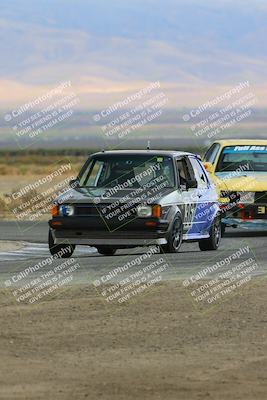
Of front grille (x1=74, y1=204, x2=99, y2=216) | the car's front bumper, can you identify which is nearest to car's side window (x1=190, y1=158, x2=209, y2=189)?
the car's front bumper

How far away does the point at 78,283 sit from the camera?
16328mm

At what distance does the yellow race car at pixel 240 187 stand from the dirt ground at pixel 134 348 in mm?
10111

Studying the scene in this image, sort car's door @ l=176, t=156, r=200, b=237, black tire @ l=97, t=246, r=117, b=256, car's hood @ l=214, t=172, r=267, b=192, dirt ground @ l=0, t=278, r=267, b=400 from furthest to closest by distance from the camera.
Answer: car's hood @ l=214, t=172, r=267, b=192 → black tire @ l=97, t=246, r=117, b=256 → car's door @ l=176, t=156, r=200, b=237 → dirt ground @ l=0, t=278, r=267, b=400

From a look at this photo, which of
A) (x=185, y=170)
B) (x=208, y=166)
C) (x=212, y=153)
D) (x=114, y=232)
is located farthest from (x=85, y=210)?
(x=212, y=153)

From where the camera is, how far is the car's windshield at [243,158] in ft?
88.1

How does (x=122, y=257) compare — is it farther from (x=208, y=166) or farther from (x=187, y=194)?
(x=208, y=166)

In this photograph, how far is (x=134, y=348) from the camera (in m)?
11.7

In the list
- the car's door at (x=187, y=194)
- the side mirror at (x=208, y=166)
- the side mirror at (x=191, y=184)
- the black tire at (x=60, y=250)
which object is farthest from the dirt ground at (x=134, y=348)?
the side mirror at (x=208, y=166)

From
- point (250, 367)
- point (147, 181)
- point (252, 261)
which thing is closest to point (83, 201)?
point (147, 181)

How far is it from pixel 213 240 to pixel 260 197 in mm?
3830

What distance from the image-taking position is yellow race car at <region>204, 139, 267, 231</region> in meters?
25.6

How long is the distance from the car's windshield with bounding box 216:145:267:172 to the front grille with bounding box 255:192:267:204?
1.08 m

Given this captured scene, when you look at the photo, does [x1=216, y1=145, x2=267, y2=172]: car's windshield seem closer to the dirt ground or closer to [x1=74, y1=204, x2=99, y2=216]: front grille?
[x1=74, y1=204, x2=99, y2=216]: front grille

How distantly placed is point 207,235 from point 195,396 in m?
12.4
